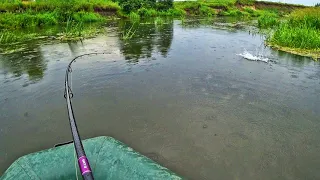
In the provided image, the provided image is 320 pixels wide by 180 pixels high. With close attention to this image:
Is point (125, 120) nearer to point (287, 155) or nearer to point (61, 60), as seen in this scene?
point (287, 155)

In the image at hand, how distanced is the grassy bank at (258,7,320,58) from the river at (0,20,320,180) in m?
1.38

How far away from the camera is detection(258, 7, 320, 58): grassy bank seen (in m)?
9.66

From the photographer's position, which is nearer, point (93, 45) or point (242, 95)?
point (242, 95)

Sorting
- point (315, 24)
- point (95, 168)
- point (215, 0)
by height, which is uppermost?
point (215, 0)

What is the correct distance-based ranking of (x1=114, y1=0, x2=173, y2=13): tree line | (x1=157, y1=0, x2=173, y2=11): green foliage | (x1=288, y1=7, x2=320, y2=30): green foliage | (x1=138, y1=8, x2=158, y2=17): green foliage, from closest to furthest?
(x1=288, y1=7, x2=320, y2=30): green foliage, (x1=114, y1=0, x2=173, y2=13): tree line, (x1=138, y1=8, x2=158, y2=17): green foliage, (x1=157, y1=0, x2=173, y2=11): green foliage

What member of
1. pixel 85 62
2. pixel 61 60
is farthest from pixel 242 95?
pixel 61 60

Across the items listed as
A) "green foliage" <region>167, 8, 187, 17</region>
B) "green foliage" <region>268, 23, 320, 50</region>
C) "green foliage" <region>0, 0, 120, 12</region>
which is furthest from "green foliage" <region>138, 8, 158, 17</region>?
"green foliage" <region>268, 23, 320, 50</region>

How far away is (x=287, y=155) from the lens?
3.59 m

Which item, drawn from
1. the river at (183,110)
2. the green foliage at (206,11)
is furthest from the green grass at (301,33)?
the green foliage at (206,11)

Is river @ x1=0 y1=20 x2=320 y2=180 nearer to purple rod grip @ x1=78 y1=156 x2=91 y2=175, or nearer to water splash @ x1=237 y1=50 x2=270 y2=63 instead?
water splash @ x1=237 y1=50 x2=270 y2=63

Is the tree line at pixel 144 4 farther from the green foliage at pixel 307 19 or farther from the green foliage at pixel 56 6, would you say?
the green foliage at pixel 307 19

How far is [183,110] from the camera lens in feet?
16.1

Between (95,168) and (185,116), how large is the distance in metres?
2.71

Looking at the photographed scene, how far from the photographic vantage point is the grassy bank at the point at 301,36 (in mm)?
9660
